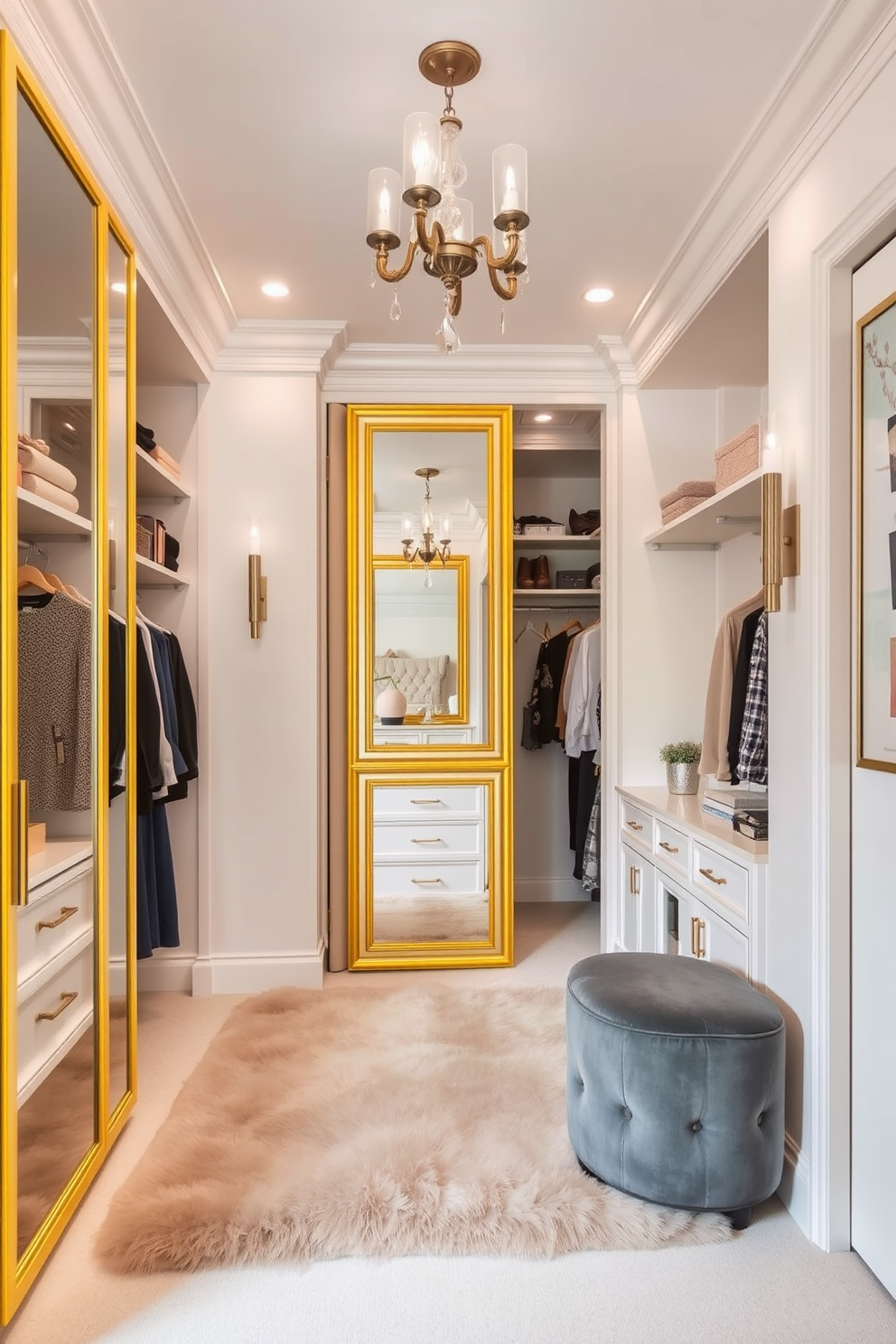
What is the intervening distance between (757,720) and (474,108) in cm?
185

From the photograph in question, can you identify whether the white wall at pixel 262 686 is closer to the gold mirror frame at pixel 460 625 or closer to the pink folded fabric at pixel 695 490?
the gold mirror frame at pixel 460 625

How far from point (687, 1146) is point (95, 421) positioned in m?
2.14

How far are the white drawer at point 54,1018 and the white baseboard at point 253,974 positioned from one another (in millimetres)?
1402

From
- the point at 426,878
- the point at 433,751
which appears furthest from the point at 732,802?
the point at 426,878

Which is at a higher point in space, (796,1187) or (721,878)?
(721,878)

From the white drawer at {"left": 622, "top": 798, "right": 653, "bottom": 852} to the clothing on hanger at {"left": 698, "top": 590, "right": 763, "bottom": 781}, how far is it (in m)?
0.37

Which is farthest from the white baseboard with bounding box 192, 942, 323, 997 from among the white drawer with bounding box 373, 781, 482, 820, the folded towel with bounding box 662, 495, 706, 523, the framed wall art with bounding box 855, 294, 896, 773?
the framed wall art with bounding box 855, 294, 896, 773

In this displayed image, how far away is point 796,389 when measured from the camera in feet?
6.71

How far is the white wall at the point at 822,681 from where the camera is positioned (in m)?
1.85

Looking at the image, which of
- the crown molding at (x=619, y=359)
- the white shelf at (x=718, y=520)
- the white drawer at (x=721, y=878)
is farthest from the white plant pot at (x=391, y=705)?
the crown molding at (x=619, y=359)

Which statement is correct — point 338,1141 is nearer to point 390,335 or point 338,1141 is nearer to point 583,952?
point 583,952

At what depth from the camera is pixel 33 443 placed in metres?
1.68

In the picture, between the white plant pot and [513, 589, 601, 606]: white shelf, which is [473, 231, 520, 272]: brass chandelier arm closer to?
the white plant pot

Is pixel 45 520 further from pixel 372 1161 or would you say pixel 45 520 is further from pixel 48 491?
pixel 372 1161
